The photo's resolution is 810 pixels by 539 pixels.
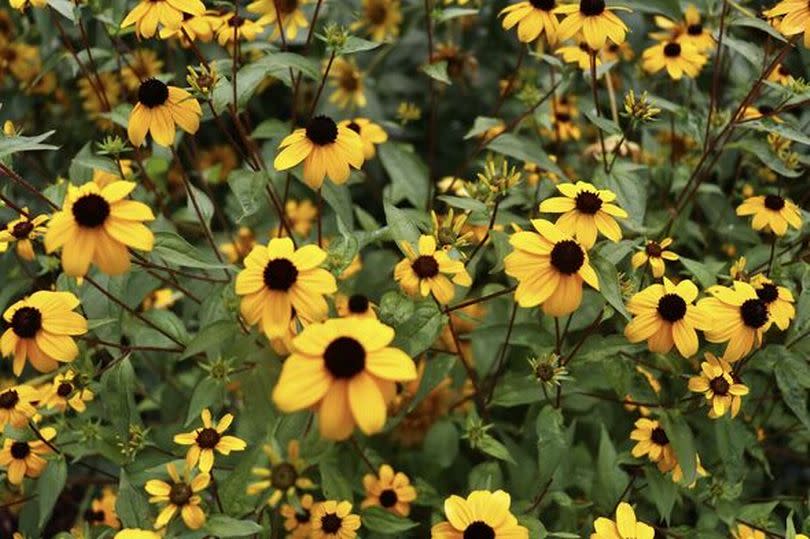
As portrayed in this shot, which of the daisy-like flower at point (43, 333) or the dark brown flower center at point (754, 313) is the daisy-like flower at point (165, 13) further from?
the dark brown flower center at point (754, 313)

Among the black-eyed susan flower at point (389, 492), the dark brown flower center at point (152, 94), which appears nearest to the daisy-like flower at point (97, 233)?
the dark brown flower center at point (152, 94)

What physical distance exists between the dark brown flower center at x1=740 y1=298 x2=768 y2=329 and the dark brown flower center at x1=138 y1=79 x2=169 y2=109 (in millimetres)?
1101

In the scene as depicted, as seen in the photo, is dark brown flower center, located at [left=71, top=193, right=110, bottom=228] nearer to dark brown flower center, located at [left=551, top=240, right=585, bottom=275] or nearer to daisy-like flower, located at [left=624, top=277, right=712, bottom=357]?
dark brown flower center, located at [left=551, top=240, right=585, bottom=275]

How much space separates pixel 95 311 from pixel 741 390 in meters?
1.32

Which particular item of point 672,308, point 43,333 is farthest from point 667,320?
point 43,333

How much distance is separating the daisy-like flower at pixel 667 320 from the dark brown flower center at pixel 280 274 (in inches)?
23.6

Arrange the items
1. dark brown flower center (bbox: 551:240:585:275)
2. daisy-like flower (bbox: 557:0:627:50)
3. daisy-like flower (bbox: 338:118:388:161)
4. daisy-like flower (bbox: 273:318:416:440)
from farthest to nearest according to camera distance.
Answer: daisy-like flower (bbox: 338:118:388:161), daisy-like flower (bbox: 557:0:627:50), dark brown flower center (bbox: 551:240:585:275), daisy-like flower (bbox: 273:318:416:440)

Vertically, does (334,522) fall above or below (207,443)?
below

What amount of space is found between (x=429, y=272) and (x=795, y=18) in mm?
896

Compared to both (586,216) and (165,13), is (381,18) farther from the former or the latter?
(586,216)

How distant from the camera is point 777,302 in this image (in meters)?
1.43

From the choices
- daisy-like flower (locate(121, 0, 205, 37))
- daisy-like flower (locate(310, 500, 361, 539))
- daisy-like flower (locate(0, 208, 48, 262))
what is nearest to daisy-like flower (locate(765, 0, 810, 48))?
daisy-like flower (locate(121, 0, 205, 37))

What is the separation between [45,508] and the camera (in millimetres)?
1410

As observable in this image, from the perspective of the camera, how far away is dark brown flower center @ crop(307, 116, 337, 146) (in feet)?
4.48
